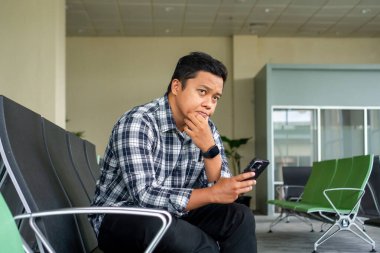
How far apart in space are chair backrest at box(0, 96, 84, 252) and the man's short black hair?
52 centimetres

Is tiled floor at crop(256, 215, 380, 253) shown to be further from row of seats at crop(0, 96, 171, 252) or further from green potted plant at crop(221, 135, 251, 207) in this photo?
green potted plant at crop(221, 135, 251, 207)

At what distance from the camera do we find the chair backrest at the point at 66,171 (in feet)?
6.81

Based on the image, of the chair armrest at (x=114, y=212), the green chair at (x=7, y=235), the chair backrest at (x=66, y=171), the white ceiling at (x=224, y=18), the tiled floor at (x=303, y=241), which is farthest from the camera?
the white ceiling at (x=224, y=18)

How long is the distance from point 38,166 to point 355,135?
9.79m

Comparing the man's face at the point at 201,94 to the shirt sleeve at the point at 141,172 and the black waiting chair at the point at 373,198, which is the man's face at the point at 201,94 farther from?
the black waiting chair at the point at 373,198

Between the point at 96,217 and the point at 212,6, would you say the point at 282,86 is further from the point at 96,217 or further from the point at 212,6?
the point at 96,217

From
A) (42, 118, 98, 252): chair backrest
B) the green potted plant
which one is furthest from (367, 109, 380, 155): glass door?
(42, 118, 98, 252): chair backrest

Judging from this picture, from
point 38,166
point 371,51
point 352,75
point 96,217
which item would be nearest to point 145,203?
point 96,217

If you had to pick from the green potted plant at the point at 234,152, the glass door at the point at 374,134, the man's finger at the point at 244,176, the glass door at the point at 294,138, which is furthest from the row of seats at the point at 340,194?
the green potted plant at the point at 234,152

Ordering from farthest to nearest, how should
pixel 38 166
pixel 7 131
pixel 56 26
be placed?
pixel 56 26 < pixel 38 166 < pixel 7 131

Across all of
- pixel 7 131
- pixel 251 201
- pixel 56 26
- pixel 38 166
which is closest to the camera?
pixel 7 131

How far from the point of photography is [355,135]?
1082cm

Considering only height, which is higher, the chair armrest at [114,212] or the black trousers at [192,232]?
the chair armrest at [114,212]

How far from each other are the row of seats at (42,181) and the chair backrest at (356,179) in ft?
10.2
